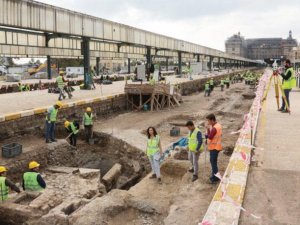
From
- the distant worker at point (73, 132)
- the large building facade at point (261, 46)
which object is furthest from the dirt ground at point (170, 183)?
the large building facade at point (261, 46)

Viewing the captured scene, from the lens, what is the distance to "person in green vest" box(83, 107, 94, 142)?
1560 cm

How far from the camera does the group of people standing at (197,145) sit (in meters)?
7.59

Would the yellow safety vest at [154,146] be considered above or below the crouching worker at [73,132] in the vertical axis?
above

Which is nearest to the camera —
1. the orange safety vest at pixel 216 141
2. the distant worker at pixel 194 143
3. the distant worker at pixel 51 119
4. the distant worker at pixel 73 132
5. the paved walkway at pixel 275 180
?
the paved walkway at pixel 275 180

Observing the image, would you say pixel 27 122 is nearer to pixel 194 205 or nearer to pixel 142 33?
pixel 194 205

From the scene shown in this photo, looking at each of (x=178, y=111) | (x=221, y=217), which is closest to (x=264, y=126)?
(x=221, y=217)

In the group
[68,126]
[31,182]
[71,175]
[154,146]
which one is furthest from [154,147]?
[68,126]

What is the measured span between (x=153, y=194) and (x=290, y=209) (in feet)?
11.4

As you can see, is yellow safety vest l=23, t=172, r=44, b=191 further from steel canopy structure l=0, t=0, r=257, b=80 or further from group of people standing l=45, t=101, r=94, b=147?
steel canopy structure l=0, t=0, r=257, b=80

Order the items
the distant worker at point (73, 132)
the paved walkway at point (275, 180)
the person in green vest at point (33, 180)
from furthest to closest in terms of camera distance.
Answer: the distant worker at point (73, 132)
the person in green vest at point (33, 180)
the paved walkway at point (275, 180)

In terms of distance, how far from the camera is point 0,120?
13883 millimetres

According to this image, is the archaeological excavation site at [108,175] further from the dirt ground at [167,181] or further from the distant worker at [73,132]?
the distant worker at [73,132]

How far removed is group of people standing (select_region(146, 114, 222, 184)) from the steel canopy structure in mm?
11498

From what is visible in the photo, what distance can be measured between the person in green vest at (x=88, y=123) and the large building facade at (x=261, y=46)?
181 meters
